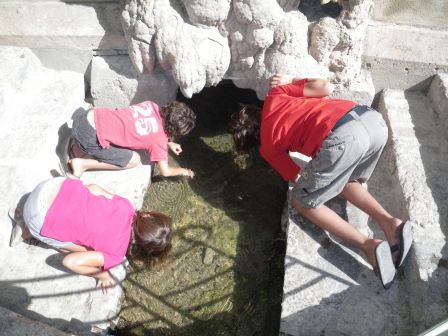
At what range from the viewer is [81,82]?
3.05 meters

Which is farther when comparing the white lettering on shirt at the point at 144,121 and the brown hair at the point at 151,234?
the white lettering on shirt at the point at 144,121

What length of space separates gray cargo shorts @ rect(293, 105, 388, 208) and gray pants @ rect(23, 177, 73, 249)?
140 centimetres

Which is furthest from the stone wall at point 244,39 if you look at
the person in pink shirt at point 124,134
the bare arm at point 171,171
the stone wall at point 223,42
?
the bare arm at point 171,171

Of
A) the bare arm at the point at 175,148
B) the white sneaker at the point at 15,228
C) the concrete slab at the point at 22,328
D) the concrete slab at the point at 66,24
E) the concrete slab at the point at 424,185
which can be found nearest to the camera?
the concrete slab at the point at 22,328

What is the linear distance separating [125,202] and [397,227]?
158 cm

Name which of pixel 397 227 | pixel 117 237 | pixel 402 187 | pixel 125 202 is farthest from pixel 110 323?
pixel 402 187

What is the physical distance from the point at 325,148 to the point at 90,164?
161cm

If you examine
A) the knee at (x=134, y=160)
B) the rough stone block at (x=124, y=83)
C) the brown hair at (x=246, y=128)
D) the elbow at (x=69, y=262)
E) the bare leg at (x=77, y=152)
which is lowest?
the elbow at (x=69, y=262)

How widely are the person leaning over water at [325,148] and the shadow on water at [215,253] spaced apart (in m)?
0.46

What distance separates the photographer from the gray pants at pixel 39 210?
2205 millimetres

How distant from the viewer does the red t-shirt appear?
2211 mm

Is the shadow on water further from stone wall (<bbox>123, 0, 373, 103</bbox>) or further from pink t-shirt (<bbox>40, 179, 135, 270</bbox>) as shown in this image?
stone wall (<bbox>123, 0, 373, 103</bbox>)

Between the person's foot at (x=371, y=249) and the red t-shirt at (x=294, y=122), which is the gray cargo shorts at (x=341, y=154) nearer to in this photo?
the red t-shirt at (x=294, y=122)

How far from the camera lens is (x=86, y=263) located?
225cm
